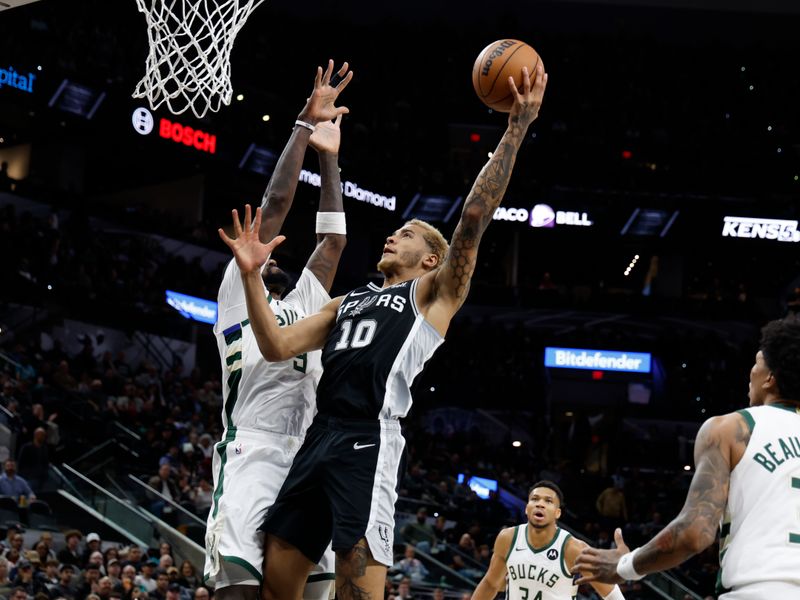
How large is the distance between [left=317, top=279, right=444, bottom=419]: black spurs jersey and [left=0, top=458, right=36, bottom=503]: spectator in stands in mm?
9427

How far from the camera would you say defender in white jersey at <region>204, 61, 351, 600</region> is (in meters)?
4.74

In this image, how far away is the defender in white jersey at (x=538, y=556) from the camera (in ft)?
26.0

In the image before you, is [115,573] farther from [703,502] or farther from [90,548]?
[703,502]

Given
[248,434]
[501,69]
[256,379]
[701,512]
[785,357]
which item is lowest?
[248,434]

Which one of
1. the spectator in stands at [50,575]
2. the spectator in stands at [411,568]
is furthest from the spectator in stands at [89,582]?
the spectator in stands at [411,568]

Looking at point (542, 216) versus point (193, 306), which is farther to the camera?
point (542, 216)

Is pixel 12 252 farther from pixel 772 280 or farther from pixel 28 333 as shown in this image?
pixel 772 280

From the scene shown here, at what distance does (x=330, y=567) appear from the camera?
16.1 ft

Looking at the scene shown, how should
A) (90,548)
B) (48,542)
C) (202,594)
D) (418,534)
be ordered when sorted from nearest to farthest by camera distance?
(202,594) < (48,542) < (90,548) < (418,534)

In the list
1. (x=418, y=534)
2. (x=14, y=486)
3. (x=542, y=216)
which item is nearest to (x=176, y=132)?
(x=542, y=216)

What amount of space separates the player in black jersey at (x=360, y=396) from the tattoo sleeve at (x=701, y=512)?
1.24 m

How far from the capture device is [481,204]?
4602mm

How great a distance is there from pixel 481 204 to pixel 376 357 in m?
0.78

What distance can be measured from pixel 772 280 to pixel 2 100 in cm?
2235
